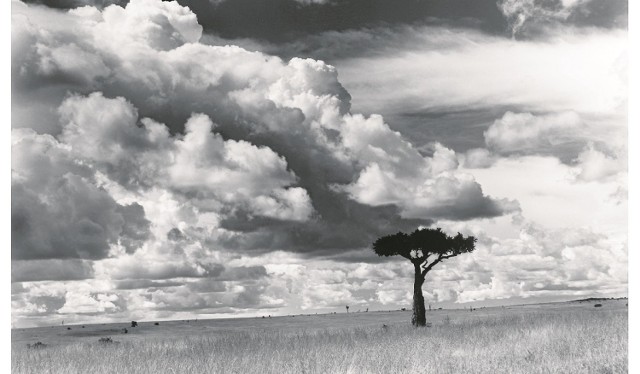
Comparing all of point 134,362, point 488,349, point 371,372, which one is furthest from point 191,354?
point 488,349

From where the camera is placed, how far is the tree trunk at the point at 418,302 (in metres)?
36.4

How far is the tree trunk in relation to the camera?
119 feet

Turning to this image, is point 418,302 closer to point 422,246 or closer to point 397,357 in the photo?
point 422,246

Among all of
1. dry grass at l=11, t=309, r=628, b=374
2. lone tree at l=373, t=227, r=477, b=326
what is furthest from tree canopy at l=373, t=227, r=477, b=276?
dry grass at l=11, t=309, r=628, b=374

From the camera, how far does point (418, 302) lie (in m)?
37.1

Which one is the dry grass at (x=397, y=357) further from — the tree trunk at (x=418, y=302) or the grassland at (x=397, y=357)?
the tree trunk at (x=418, y=302)

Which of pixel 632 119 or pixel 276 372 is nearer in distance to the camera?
pixel 276 372

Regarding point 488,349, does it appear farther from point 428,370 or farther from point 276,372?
point 276,372

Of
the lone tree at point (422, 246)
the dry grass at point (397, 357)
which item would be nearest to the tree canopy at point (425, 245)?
the lone tree at point (422, 246)

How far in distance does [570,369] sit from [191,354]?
1096 cm

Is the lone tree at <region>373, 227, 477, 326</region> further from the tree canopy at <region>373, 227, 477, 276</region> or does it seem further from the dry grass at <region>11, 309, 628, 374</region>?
the dry grass at <region>11, 309, 628, 374</region>

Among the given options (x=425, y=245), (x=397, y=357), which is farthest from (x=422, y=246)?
(x=397, y=357)

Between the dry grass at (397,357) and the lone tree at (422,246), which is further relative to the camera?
the lone tree at (422,246)

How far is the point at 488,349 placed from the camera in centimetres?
1830
